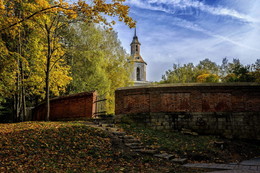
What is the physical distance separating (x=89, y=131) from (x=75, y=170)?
12.0 feet

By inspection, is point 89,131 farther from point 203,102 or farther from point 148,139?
point 203,102

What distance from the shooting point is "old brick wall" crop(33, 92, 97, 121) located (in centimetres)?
1498

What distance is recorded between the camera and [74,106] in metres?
15.8

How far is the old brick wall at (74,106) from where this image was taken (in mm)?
14977

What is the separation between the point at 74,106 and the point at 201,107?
348 inches

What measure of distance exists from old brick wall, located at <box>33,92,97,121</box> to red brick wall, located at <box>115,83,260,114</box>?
277 centimetres

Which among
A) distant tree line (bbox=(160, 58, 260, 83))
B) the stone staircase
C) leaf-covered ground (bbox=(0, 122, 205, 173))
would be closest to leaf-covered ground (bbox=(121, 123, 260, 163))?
the stone staircase

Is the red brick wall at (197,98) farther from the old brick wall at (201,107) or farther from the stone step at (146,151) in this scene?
the stone step at (146,151)

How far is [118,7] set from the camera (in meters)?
8.70

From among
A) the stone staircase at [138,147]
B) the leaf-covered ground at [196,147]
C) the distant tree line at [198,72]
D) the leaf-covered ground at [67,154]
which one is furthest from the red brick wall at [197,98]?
the distant tree line at [198,72]

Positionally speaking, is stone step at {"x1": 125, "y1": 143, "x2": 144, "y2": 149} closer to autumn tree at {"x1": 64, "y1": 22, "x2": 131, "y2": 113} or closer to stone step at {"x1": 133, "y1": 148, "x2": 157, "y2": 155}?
stone step at {"x1": 133, "y1": 148, "x2": 157, "y2": 155}

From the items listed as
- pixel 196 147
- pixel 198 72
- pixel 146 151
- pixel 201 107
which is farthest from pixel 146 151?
pixel 198 72

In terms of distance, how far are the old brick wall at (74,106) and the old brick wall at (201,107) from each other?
2.22 m

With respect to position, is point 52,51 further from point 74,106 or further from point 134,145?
point 134,145
